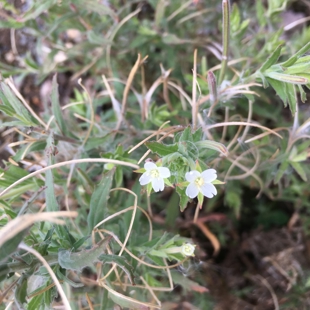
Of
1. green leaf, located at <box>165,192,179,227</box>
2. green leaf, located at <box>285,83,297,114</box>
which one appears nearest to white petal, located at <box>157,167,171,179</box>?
green leaf, located at <box>285,83,297,114</box>

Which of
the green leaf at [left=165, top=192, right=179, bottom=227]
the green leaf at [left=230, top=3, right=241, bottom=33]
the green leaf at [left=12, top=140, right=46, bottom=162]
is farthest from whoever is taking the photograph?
the green leaf at [left=165, top=192, right=179, bottom=227]

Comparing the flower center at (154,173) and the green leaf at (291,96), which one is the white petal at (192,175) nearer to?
the flower center at (154,173)

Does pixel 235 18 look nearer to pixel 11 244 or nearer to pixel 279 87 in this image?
pixel 279 87

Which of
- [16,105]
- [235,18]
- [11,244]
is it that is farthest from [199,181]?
[235,18]

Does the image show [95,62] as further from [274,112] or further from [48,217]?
[48,217]

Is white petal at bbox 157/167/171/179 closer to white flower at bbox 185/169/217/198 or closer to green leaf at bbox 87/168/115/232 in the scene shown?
white flower at bbox 185/169/217/198

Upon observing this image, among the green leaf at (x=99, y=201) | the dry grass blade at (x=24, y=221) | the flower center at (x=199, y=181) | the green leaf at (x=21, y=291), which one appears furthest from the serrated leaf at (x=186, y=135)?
the green leaf at (x=21, y=291)

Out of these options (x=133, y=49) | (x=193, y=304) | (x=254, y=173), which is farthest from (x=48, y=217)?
(x=133, y=49)
